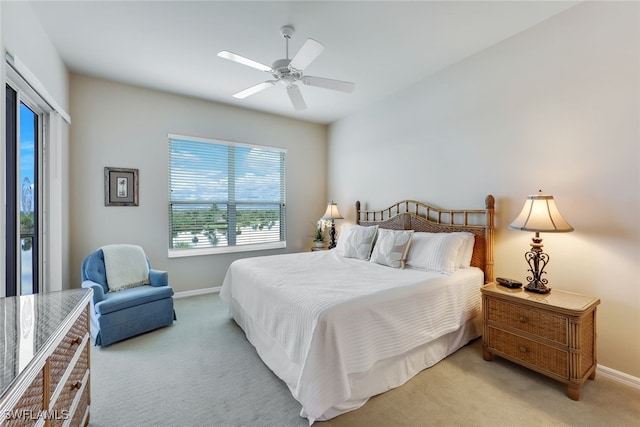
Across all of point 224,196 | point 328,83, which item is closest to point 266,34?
point 328,83

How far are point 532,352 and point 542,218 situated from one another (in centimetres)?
103

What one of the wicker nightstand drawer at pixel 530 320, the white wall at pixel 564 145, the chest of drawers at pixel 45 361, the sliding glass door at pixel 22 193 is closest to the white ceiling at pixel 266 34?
the white wall at pixel 564 145

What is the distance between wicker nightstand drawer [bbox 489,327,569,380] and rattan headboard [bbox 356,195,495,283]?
710 mm

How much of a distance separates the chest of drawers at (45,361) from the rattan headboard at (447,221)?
3.24 metres

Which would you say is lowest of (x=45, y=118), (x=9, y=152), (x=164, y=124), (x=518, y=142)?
(x=9, y=152)

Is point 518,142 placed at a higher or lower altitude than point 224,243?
higher

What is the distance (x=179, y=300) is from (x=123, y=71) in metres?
2.99

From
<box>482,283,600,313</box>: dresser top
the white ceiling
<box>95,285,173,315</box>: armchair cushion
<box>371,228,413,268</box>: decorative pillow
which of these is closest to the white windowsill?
<box>95,285,173,315</box>: armchair cushion

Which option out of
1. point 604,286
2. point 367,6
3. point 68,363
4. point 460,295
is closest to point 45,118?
point 68,363

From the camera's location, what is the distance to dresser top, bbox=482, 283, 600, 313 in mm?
2004

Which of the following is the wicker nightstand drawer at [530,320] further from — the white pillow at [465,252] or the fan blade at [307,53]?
the fan blade at [307,53]

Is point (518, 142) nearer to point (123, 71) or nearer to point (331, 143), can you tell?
point (331, 143)

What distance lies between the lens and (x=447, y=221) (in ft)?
11.1

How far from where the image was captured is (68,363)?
1.30 meters
